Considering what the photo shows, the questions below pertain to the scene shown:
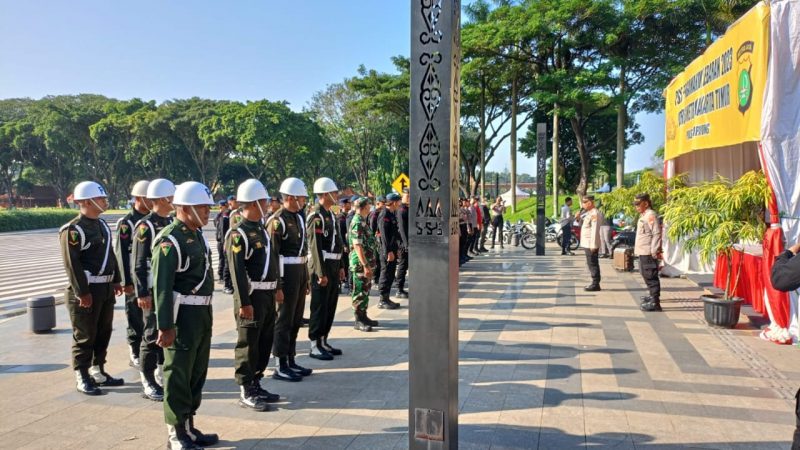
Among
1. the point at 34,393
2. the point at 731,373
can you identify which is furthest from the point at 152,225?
the point at 731,373

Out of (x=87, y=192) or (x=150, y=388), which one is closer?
(x=150, y=388)

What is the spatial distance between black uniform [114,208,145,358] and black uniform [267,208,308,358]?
1.49 m

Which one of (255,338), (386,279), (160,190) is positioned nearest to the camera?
(255,338)

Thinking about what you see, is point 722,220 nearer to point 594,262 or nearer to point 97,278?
point 594,262

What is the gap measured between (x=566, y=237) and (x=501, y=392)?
1431 cm

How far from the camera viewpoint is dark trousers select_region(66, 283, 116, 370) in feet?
17.2

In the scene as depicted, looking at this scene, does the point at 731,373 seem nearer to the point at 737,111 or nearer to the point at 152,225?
the point at 737,111

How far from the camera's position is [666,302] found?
970 centimetres

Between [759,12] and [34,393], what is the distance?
9.25 m

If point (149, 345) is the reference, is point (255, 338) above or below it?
above

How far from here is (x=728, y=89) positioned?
805cm

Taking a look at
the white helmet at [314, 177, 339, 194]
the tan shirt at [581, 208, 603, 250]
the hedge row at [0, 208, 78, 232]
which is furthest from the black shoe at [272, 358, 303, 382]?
the hedge row at [0, 208, 78, 232]

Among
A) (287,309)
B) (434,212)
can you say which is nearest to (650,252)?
(287,309)

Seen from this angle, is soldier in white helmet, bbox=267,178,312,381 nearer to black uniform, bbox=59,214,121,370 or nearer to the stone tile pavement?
the stone tile pavement
